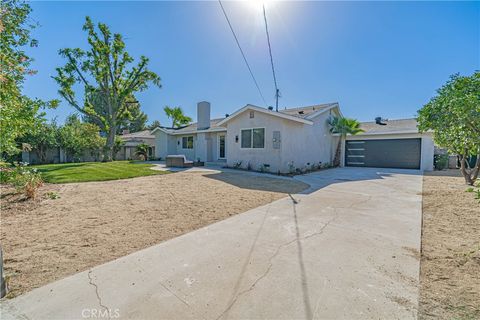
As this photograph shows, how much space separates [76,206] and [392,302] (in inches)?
253

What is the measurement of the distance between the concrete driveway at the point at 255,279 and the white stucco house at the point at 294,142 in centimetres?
817

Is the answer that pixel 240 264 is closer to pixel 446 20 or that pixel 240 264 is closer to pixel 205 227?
pixel 205 227

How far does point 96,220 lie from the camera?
4473 mm

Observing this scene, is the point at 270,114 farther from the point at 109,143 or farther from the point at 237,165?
the point at 109,143

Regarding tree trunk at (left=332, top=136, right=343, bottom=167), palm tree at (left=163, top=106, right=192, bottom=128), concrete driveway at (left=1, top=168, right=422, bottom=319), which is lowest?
concrete driveway at (left=1, top=168, right=422, bottom=319)

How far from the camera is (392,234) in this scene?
390cm

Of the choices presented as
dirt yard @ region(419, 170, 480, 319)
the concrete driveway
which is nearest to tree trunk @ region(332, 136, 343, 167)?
dirt yard @ region(419, 170, 480, 319)

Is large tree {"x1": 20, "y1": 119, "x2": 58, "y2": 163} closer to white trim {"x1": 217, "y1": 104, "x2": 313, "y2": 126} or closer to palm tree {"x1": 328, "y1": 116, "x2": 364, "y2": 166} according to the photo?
white trim {"x1": 217, "y1": 104, "x2": 313, "y2": 126}

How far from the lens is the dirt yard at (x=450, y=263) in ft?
6.82

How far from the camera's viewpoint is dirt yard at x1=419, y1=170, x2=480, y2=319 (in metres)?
2.08

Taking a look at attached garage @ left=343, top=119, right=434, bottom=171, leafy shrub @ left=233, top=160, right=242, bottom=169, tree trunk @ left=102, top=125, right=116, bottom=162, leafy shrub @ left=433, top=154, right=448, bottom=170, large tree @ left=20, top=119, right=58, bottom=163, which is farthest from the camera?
tree trunk @ left=102, top=125, right=116, bottom=162

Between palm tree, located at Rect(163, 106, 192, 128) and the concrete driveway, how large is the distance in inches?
1111

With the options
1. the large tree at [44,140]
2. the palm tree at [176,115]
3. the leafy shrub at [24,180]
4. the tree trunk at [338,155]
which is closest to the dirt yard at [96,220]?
the leafy shrub at [24,180]

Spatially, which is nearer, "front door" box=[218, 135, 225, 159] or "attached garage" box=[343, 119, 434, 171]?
"attached garage" box=[343, 119, 434, 171]
